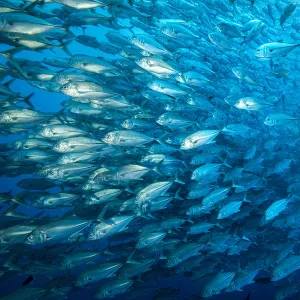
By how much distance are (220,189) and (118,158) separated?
217 cm

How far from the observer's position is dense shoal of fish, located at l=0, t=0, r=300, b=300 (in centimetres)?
450

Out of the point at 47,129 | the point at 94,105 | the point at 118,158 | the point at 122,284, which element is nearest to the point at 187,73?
the point at 94,105

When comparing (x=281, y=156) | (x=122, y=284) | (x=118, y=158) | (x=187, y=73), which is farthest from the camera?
(x=281, y=156)

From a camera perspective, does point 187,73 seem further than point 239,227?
No

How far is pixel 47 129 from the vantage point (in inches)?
183

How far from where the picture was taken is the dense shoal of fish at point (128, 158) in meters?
4.50

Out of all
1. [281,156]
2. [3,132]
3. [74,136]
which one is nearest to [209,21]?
[281,156]

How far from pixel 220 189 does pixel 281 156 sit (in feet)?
9.67

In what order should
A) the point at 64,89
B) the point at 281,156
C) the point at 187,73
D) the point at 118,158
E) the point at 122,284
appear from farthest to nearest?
the point at 281,156, the point at 118,158, the point at 187,73, the point at 122,284, the point at 64,89

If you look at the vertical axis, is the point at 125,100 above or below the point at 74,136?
above

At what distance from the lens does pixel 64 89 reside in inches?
176

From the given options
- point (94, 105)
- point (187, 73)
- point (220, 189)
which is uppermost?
point (187, 73)

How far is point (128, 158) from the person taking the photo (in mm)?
5848

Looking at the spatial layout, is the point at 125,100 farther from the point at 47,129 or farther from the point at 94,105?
the point at 47,129
